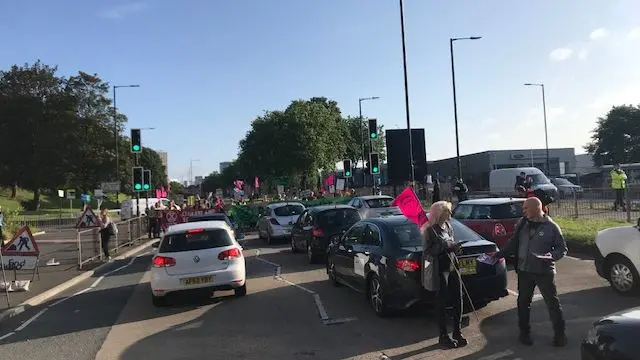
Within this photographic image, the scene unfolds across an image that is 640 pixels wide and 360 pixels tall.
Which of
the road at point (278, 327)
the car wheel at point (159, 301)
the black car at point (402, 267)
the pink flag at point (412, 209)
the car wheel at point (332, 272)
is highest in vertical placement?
the pink flag at point (412, 209)

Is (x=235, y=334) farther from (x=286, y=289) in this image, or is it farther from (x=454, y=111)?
(x=454, y=111)

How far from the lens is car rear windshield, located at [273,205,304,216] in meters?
23.6

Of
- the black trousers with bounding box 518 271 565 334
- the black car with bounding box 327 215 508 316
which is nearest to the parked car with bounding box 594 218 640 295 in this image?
the black car with bounding box 327 215 508 316

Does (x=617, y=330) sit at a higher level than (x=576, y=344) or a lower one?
higher

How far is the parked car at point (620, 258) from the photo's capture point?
9273 mm

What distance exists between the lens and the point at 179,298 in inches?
464

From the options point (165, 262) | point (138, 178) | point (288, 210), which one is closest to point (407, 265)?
point (165, 262)

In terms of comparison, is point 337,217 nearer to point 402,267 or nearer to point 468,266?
point 402,267

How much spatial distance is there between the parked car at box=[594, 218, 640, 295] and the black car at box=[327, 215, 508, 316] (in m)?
2.30

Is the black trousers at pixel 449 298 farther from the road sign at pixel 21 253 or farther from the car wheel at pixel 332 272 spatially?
the road sign at pixel 21 253

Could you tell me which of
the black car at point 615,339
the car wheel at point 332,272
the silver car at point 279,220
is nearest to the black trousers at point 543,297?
the black car at point 615,339

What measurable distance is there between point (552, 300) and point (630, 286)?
327 centimetres

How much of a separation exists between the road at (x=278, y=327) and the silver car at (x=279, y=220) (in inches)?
393

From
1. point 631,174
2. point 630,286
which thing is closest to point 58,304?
point 630,286
